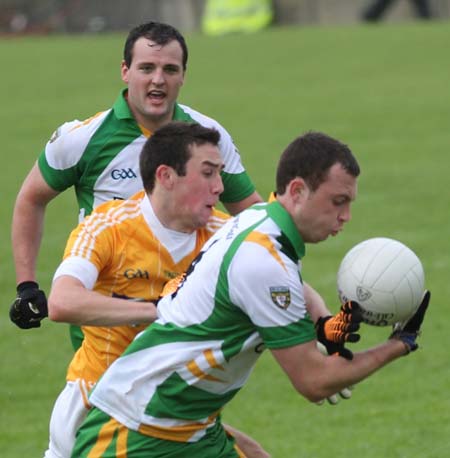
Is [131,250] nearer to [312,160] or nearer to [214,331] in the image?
[214,331]

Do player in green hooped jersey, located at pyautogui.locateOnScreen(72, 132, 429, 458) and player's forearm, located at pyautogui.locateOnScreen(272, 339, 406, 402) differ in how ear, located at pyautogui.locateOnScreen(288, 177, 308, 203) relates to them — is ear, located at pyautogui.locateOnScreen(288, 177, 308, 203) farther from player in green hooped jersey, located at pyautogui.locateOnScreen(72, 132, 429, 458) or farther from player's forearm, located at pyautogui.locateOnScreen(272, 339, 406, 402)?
player's forearm, located at pyautogui.locateOnScreen(272, 339, 406, 402)

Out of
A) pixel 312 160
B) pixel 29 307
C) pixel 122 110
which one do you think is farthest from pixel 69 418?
pixel 312 160

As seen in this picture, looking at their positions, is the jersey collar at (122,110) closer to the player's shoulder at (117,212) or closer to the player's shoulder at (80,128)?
the player's shoulder at (80,128)

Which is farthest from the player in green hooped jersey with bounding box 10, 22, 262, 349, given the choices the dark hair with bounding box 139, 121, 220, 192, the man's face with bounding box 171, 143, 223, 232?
the man's face with bounding box 171, 143, 223, 232

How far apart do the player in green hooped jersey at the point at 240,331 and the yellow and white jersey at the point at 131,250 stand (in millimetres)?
740

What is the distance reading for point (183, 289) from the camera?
5.78 m

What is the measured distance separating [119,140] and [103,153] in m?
0.11

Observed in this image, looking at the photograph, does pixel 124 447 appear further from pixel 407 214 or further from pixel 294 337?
pixel 407 214

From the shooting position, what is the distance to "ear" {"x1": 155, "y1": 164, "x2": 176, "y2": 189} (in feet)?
20.2

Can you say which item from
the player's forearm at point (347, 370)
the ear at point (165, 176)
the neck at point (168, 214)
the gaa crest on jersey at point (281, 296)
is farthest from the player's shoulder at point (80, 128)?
the player's forearm at point (347, 370)

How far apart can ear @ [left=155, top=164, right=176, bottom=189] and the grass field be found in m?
3.89

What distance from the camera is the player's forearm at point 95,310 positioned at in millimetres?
6094

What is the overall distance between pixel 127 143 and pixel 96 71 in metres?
26.7

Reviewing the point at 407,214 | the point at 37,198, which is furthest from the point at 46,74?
the point at 37,198
